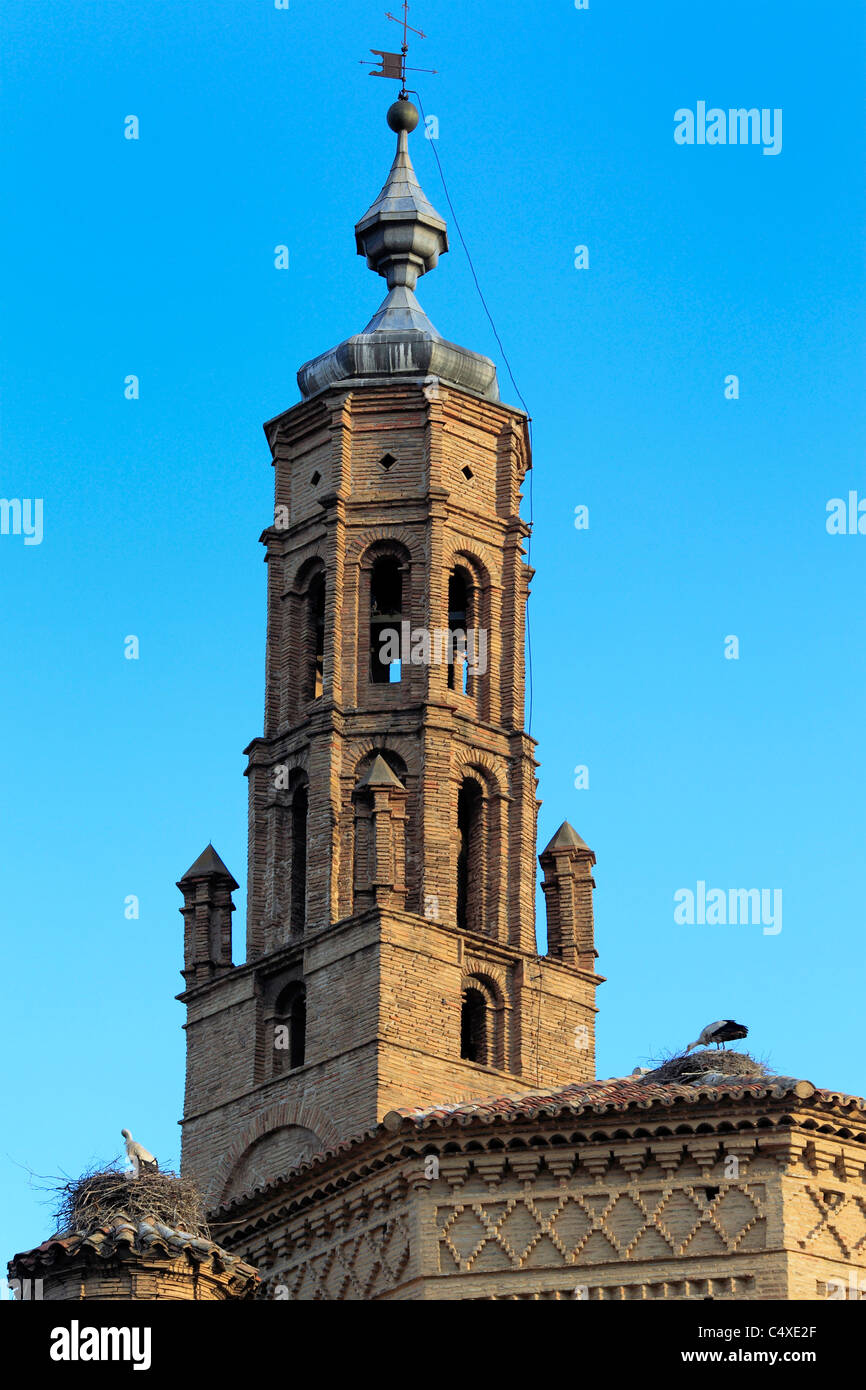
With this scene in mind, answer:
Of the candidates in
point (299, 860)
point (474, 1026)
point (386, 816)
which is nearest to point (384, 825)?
point (386, 816)

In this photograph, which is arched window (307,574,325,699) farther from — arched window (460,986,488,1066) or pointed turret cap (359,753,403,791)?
arched window (460,986,488,1066)

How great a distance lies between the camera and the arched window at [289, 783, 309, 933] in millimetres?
38594

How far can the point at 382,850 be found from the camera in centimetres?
3669

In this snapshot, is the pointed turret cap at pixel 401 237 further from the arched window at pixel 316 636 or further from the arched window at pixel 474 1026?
the arched window at pixel 474 1026

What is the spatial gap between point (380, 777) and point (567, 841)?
4285 millimetres

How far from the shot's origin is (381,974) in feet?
119

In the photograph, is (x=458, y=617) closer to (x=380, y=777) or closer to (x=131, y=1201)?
(x=380, y=777)

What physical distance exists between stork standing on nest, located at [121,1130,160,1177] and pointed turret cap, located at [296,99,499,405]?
47.9ft

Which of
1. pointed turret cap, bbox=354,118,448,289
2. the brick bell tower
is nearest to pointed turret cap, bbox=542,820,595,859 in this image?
the brick bell tower

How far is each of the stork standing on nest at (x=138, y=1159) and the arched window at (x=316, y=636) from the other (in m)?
11.3

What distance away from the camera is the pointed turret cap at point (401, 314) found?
136 ft
